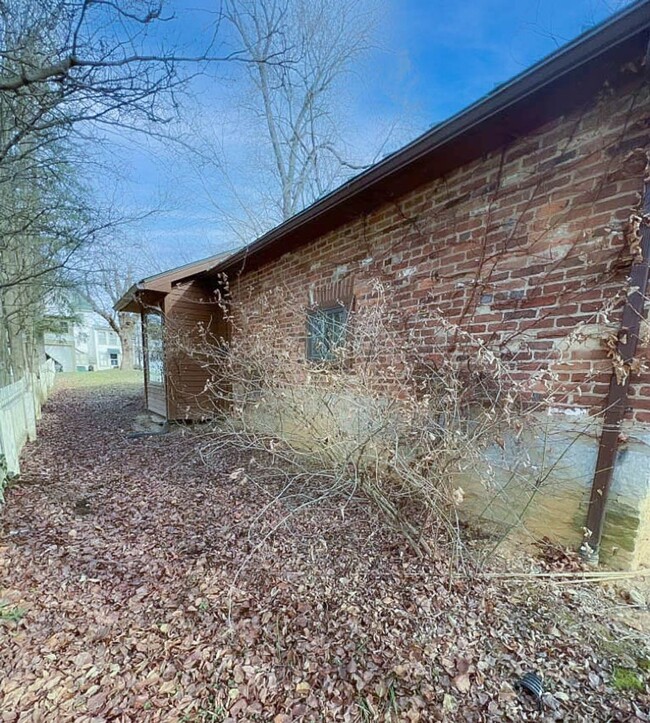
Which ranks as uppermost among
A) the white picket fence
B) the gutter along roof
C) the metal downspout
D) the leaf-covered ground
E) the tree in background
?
the tree in background

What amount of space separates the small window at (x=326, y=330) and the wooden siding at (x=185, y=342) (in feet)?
9.74

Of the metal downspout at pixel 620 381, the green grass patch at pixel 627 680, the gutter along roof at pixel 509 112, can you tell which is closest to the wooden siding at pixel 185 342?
the gutter along roof at pixel 509 112

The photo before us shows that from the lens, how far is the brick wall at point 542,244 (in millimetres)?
2275

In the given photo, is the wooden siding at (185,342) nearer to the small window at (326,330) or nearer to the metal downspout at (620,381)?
the small window at (326,330)

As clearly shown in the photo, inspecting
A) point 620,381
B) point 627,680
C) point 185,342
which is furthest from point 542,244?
point 185,342

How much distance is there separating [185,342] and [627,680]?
7.44 m

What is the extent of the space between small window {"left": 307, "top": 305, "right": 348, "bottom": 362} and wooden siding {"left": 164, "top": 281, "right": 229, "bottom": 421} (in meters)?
2.97

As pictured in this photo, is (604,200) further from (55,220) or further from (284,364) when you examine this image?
(55,220)

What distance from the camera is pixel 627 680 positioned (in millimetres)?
1690

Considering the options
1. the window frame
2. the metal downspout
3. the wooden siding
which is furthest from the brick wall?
the wooden siding

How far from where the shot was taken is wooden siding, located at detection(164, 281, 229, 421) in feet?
24.4

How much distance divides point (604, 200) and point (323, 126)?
12.0 meters

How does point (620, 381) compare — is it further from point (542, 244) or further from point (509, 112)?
point (509, 112)

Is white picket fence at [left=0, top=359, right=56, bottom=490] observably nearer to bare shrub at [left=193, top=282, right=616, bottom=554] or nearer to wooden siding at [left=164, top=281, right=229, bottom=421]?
wooden siding at [left=164, top=281, right=229, bottom=421]
